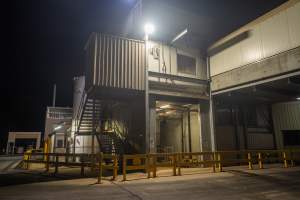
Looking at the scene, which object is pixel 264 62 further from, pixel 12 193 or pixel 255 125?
pixel 12 193

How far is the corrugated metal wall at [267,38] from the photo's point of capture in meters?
12.0

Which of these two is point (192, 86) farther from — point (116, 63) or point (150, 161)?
point (150, 161)

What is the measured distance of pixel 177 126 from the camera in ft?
62.4

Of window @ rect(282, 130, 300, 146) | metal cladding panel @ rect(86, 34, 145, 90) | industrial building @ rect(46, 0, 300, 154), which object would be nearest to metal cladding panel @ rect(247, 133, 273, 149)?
industrial building @ rect(46, 0, 300, 154)

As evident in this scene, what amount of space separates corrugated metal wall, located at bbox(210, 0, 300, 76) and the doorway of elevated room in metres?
4.03

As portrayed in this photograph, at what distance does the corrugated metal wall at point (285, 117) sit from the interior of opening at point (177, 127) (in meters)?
9.04

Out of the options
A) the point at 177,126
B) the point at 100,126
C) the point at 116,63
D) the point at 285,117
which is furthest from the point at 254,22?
the point at 100,126

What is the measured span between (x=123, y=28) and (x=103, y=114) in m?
8.01

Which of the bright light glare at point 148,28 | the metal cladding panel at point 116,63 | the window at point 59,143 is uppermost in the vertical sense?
the bright light glare at point 148,28

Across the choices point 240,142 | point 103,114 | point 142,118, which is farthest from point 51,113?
point 240,142

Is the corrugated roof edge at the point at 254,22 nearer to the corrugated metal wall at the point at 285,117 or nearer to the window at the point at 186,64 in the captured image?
the window at the point at 186,64

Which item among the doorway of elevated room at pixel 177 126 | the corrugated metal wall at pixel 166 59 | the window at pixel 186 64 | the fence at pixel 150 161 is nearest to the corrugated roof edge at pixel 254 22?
the window at pixel 186 64

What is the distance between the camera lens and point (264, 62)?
13164 millimetres

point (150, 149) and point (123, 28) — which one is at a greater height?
point (123, 28)
